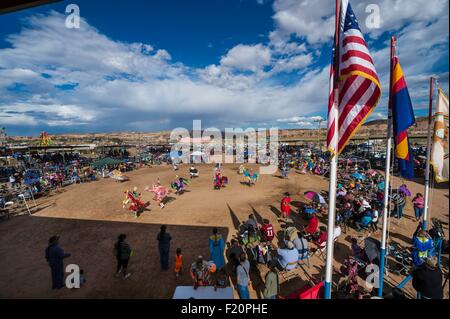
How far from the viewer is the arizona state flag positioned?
4746mm

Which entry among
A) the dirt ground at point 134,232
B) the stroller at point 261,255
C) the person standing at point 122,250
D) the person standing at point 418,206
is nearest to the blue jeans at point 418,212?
the person standing at point 418,206

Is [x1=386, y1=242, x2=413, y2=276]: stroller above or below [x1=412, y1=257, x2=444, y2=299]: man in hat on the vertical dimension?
below

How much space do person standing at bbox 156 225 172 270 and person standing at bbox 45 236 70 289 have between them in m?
2.55

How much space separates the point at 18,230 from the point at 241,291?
40.5 ft

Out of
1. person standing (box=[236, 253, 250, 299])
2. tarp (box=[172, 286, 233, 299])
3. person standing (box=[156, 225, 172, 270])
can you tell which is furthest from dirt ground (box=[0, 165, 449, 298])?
tarp (box=[172, 286, 233, 299])

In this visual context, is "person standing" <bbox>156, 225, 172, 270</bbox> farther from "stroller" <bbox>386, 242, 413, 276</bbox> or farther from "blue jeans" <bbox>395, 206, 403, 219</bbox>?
"blue jeans" <bbox>395, 206, 403, 219</bbox>

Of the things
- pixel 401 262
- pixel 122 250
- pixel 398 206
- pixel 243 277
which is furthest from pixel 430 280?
pixel 398 206

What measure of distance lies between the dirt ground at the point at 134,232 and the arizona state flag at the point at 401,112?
4103 mm

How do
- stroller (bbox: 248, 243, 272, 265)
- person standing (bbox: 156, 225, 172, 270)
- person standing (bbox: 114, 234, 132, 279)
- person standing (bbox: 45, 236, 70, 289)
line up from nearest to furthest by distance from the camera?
person standing (bbox: 45, 236, 70, 289)
person standing (bbox: 114, 234, 132, 279)
person standing (bbox: 156, 225, 172, 270)
stroller (bbox: 248, 243, 272, 265)

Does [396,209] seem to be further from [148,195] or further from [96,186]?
[96,186]

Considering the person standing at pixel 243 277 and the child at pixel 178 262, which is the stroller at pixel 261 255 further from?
the child at pixel 178 262

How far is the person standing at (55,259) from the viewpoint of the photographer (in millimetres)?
6078
